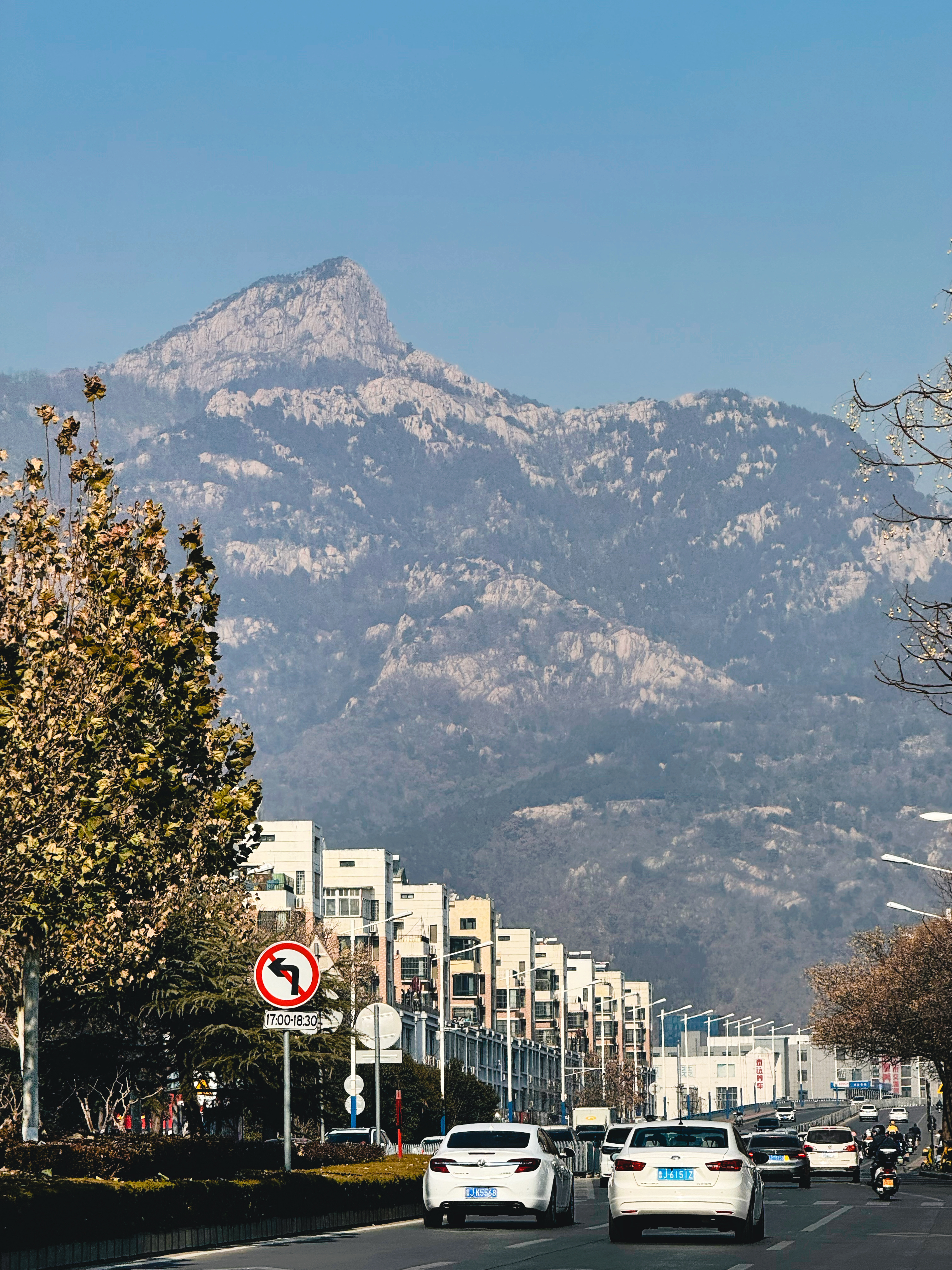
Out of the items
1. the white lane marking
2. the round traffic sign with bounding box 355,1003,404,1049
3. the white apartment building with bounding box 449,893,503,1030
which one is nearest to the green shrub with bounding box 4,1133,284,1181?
the round traffic sign with bounding box 355,1003,404,1049

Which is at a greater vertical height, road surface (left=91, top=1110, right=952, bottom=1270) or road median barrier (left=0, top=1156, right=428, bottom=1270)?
road median barrier (left=0, top=1156, right=428, bottom=1270)

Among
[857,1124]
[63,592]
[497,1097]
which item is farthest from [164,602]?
[857,1124]

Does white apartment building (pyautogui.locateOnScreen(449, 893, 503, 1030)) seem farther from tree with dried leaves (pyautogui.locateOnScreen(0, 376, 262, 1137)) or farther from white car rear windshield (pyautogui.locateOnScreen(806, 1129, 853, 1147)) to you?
tree with dried leaves (pyautogui.locateOnScreen(0, 376, 262, 1137))

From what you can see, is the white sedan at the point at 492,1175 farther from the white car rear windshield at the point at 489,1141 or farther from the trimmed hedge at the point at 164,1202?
the trimmed hedge at the point at 164,1202

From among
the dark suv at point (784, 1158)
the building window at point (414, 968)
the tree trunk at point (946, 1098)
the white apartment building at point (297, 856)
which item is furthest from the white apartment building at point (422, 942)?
the dark suv at point (784, 1158)

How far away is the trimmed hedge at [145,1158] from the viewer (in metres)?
21.4

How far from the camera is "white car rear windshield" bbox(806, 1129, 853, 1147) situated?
198 feet

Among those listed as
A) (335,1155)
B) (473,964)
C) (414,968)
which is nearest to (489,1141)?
(335,1155)

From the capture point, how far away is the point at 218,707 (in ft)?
112

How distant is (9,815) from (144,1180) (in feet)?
17.5

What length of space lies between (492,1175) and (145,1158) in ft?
22.3

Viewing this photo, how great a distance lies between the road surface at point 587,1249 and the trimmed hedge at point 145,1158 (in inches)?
49.7

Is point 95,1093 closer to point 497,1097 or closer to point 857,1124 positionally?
point 497,1097

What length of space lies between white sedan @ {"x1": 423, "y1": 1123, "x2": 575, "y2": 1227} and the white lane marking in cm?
437
